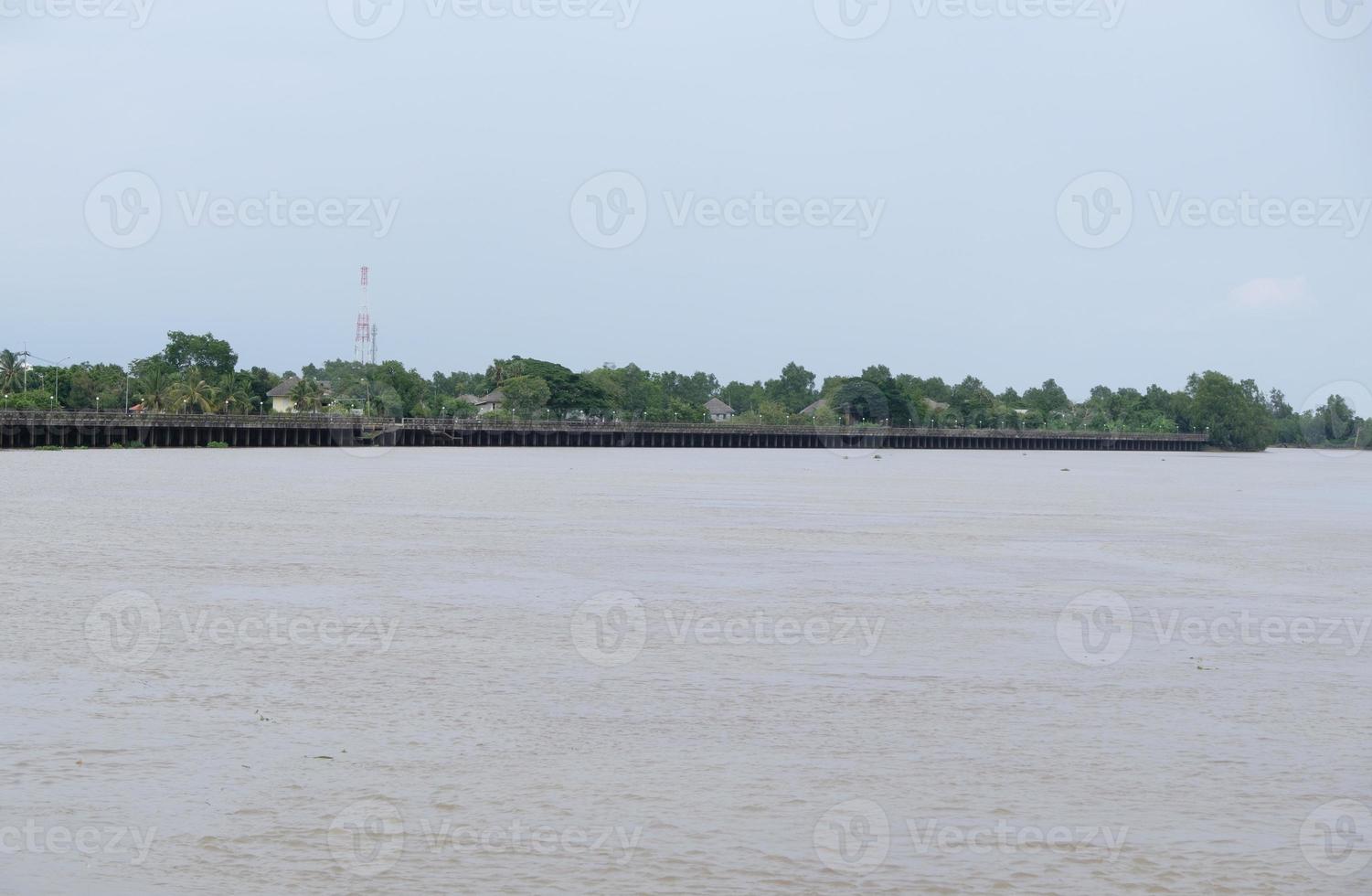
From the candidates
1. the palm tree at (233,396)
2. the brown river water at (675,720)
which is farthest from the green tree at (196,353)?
the brown river water at (675,720)

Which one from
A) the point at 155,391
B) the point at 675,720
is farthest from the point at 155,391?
the point at 675,720

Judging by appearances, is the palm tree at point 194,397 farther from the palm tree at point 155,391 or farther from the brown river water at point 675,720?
the brown river water at point 675,720

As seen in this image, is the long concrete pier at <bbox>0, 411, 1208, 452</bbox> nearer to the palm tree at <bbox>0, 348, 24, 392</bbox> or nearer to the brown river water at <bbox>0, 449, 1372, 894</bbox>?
the palm tree at <bbox>0, 348, 24, 392</bbox>

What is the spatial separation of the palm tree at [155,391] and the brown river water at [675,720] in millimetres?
131369

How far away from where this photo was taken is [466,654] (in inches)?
697

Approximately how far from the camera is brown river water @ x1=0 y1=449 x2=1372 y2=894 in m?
9.91

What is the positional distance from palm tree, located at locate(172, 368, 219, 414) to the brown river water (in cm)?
12833

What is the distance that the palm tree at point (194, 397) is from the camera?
6122 inches

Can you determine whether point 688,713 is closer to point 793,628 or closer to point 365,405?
point 793,628

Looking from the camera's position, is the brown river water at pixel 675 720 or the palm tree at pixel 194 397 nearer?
the brown river water at pixel 675 720

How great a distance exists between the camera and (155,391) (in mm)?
160500

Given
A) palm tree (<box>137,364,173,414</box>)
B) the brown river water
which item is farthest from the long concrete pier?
the brown river water

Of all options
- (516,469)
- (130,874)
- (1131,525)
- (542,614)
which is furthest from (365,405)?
(130,874)

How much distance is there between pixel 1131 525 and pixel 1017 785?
34.5m
